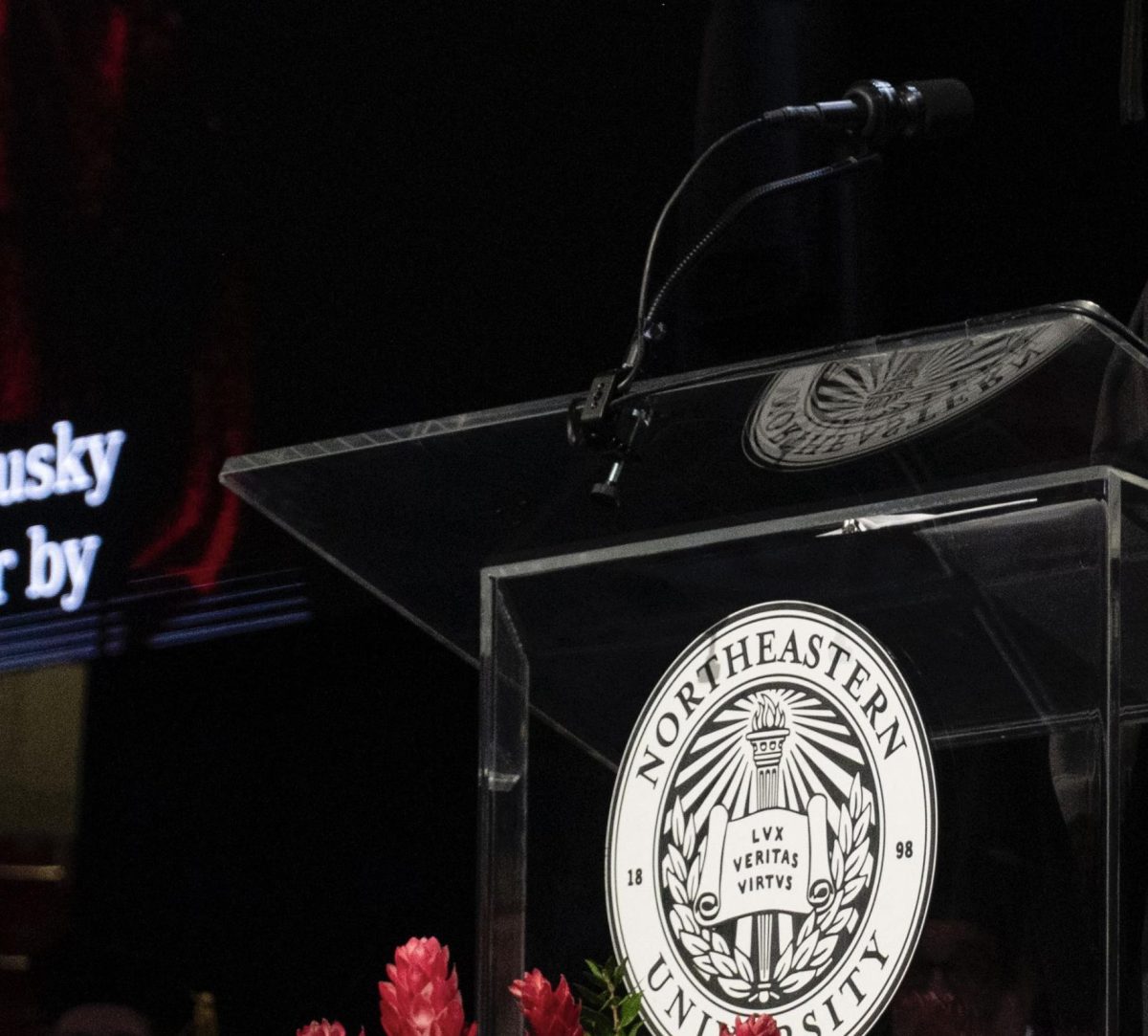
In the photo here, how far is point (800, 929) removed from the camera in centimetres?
114

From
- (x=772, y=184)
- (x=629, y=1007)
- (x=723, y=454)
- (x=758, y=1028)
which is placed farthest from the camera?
(x=772, y=184)

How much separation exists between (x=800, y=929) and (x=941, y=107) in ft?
2.24

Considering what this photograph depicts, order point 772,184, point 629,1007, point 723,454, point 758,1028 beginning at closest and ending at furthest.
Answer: point 758,1028 < point 629,1007 < point 723,454 < point 772,184

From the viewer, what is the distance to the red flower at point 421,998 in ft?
3.29

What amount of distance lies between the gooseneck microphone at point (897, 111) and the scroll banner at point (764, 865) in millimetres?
555

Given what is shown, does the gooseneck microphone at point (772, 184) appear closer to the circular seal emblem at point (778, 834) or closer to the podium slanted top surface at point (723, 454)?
the podium slanted top surface at point (723, 454)

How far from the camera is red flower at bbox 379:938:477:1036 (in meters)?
1.00

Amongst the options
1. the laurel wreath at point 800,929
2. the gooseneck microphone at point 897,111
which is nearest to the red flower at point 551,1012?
the laurel wreath at point 800,929

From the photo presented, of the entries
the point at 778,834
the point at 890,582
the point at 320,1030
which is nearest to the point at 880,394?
the point at 890,582

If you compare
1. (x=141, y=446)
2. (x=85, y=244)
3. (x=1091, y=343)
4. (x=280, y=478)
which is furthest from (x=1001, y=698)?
(x=85, y=244)

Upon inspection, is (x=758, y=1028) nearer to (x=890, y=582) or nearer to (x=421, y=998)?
(x=421, y=998)

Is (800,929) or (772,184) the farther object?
(772,184)

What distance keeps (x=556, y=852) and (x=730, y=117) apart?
4.19 feet

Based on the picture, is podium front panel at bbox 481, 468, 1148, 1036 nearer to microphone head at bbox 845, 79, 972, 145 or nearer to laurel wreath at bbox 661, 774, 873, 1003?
laurel wreath at bbox 661, 774, 873, 1003
